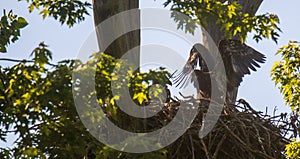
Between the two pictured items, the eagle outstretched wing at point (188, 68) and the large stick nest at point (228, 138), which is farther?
the eagle outstretched wing at point (188, 68)

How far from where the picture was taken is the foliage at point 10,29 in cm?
702

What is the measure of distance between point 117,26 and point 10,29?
1893mm

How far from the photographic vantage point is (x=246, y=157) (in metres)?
8.97

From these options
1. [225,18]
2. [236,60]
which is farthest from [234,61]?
[225,18]

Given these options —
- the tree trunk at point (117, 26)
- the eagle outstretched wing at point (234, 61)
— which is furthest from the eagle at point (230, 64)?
the tree trunk at point (117, 26)

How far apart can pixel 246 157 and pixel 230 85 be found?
2248 mm

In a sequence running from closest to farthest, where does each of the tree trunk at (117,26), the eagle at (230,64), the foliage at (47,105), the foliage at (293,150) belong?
1. the foliage at (47,105)
2. the foliage at (293,150)
3. the tree trunk at (117,26)
4. the eagle at (230,64)

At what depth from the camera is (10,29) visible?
7078mm

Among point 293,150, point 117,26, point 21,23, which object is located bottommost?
point 293,150

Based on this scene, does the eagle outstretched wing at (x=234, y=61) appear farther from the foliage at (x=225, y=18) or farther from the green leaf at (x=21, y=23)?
the green leaf at (x=21, y=23)

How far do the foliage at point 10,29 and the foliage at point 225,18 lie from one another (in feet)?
8.17

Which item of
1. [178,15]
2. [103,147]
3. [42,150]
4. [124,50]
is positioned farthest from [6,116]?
[178,15]

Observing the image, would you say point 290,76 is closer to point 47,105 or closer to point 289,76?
point 289,76

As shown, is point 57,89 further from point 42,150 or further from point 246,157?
point 246,157
